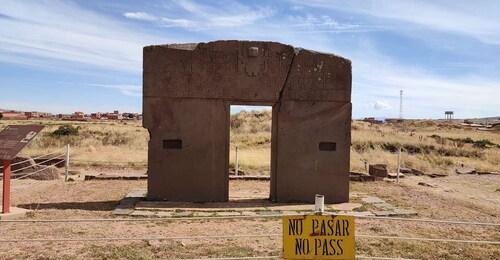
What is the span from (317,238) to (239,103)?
18.2 feet

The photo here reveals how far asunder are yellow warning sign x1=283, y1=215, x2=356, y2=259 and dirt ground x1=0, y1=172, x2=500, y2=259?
6.09ft

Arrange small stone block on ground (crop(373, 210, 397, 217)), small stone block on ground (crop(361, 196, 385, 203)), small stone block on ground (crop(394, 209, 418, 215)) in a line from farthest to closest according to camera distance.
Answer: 1. small stone block on ground (crop(361, 196, 385, 203))
2. small stone block on ground (crop(394, 209, 418, 215))
3. small stone block on ground (crop(373, 210, 397, 217))

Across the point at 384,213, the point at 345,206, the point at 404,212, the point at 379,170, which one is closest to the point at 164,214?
the point at 345,206

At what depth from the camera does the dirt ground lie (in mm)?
5895

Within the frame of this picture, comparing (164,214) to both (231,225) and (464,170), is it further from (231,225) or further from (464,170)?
(464,170)

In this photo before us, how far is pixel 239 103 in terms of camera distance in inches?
371

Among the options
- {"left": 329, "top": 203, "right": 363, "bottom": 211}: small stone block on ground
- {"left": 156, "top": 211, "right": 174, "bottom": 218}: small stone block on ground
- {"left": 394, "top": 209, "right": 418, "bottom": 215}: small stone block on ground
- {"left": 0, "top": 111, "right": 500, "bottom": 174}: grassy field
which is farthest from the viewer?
{"left": 0, "top": 111, "right": 500, "bottom": 174}: grassy field

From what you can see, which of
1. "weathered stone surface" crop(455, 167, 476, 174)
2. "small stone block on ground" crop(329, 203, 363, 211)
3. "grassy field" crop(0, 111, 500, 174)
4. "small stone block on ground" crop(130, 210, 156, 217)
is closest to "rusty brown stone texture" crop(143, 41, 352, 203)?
"small stone block on ground" crop(329, 203, 363, 211)

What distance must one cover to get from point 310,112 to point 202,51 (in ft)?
8.53

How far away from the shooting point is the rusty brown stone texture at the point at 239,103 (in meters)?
9.12

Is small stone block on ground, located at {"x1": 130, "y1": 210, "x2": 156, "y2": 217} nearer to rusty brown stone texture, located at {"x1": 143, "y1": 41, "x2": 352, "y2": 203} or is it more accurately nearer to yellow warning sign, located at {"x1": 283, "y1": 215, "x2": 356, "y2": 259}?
rusty brown stone texture, located at {"x1": 143, "y1": 41, "x2": 352, "y2": 203}

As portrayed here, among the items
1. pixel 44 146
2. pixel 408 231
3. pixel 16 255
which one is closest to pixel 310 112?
pixel 408 231

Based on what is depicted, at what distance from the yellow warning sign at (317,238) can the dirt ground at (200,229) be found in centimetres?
186

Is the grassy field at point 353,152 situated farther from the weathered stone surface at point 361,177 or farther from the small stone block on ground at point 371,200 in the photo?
the small stone block on ground at point 371,200
